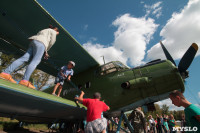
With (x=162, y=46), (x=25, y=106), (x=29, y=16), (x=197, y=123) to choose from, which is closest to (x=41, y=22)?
(x=29, y=16)

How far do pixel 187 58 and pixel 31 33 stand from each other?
19.0 feet

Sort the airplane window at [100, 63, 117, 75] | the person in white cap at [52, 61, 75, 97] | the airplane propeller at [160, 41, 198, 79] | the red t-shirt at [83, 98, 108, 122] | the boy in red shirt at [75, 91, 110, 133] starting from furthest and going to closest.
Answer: the airplane window at [100, 63, 117, 75], the person in white cap at [52, 61, 75, 97], the airplane propeller at [160, 41, 198, 79], the red t-shirt at [83, 98, 108, 122], the boy in red shirt at [75, 91, 110, 133]

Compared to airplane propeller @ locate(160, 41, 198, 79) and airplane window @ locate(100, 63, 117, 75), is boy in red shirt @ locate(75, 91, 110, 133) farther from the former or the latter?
airplane propeller @ locate(160, 41, 198, 79)

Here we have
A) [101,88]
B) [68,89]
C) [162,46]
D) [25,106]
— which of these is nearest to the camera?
[25,106]

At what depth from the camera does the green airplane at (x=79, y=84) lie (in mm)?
3158

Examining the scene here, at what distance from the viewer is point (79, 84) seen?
231 inches

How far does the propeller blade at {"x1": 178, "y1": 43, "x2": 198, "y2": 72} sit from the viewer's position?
13.7 ft

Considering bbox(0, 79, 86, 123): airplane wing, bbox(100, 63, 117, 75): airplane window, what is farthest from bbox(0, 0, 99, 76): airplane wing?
bbox(0, 79, 86, 123): airplane wing

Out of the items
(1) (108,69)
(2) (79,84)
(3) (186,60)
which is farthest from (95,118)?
(3) (186,60)

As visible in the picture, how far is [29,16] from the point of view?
4.02 metres

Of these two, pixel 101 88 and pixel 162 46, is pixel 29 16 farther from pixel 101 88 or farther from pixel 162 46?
pixel 162 46

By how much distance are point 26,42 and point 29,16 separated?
1471 mm

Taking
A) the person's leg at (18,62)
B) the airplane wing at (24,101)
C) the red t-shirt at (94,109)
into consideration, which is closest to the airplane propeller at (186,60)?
the red t-shirt at (94,109)

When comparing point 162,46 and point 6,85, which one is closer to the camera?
point 6,85
